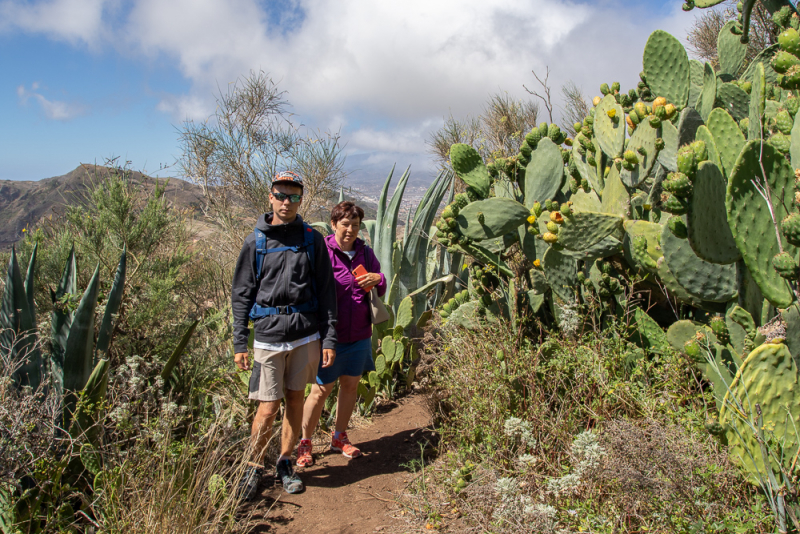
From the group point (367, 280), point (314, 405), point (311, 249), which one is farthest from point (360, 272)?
point (314, 405)

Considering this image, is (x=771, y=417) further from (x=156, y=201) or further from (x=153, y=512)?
(x=156, y=201)

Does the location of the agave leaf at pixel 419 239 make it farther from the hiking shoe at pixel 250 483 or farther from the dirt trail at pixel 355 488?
the hiking shoe at pixel 250 483

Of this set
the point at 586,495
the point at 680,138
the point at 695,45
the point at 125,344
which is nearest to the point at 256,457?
the point at 125,344

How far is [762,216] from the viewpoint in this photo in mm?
1907

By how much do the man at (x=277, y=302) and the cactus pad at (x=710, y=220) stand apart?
1.73 meters

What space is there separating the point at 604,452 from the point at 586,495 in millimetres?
187

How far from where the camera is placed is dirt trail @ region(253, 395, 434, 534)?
2.44 meters

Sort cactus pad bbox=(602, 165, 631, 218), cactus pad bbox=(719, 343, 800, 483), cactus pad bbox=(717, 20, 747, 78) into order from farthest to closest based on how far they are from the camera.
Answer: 1. cactus pad bbox=(717, 20, 747, 78)
2. cactus pad bbox=(602, 165, 631, 218)
3. cactus pad bbox=(719, 343, 800, 483)

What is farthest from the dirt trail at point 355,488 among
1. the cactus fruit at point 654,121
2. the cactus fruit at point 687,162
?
the cactus fruit at point 654,121

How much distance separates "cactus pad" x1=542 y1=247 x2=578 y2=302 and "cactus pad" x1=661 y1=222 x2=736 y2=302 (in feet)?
2.75

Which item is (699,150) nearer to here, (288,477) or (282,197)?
(282,197)

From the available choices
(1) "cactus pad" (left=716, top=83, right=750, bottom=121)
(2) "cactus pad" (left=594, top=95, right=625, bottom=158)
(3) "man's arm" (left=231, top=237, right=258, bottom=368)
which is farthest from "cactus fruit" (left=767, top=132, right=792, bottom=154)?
(3) "man's arm" (left=231, top=237, right=258, bottom=368)

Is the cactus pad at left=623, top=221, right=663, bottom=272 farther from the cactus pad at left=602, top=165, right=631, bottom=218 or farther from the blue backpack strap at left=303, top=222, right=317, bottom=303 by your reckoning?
the blue backpack strap at left=303, top=222, right=317, bottom=303

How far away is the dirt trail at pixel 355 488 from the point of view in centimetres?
244
